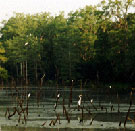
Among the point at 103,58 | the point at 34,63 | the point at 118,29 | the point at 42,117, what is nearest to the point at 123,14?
the point at 118,29

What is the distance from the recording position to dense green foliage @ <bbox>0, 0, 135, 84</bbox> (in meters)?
65.8

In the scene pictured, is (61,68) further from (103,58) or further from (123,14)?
(123,14)

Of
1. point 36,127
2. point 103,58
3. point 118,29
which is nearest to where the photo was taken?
point 36,127

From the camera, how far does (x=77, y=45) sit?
81500 mm

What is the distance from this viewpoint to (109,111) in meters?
27.4

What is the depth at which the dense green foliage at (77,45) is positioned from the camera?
65750 mm

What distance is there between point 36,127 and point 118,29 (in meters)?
48.3

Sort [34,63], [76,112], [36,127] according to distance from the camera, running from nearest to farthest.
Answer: [36,127], [76,112], [34,63]

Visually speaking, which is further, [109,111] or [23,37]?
[23,37]

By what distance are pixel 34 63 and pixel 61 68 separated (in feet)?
29.2

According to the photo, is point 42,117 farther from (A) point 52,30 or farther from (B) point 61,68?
(A) point 52,30

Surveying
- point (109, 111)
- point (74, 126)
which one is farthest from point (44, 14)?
point (74, 126)

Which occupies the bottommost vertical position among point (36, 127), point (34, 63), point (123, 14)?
point (36, 127)

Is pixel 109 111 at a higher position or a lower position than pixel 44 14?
lower
